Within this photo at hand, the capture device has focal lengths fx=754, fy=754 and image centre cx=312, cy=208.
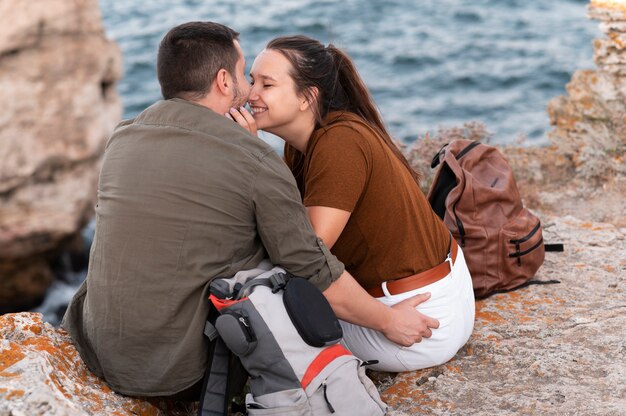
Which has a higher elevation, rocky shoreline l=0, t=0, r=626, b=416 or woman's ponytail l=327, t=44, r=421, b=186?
woman's ponytail l=327, t=44, r=421, b=186

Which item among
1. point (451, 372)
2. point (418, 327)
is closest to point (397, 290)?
point (418, 327)

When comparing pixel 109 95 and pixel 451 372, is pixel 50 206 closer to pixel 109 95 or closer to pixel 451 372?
pixel 109 95

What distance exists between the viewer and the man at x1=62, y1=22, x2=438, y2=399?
2668mm

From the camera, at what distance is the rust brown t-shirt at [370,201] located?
10.4 feet

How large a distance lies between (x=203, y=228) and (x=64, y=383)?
74 centimetres

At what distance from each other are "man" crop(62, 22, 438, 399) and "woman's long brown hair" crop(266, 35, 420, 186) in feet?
1.72

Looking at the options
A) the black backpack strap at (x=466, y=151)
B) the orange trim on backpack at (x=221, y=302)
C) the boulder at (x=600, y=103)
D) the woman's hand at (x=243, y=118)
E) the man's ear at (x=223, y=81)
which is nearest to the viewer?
the orange trim on backpack at (x=221, y=302)

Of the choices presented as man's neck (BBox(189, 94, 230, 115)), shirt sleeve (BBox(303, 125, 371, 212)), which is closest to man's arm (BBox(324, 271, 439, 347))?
shirt sleeve (BBox(303, 125, 371, 212))

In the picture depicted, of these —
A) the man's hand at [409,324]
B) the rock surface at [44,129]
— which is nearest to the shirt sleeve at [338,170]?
the man's hand at [409,324]

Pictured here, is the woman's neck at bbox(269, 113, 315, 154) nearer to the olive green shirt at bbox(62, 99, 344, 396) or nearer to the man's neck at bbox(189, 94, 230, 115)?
the man's neck at bbox(189, 94, 230, 115)

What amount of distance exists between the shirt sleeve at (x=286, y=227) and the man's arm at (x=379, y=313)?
0.12 metres

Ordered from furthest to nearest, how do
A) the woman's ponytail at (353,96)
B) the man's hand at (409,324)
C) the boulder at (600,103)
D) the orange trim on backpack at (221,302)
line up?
the boulder at (600,103), the woman's ponytail at (353,96), the man's hand at (409,324), the orange trim on backpack at (221,302)

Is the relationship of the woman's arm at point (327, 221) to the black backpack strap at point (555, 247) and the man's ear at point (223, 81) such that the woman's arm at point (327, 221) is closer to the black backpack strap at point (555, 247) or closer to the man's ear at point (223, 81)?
the man's ear at point (223, 81)

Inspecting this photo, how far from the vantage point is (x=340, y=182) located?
314cm
